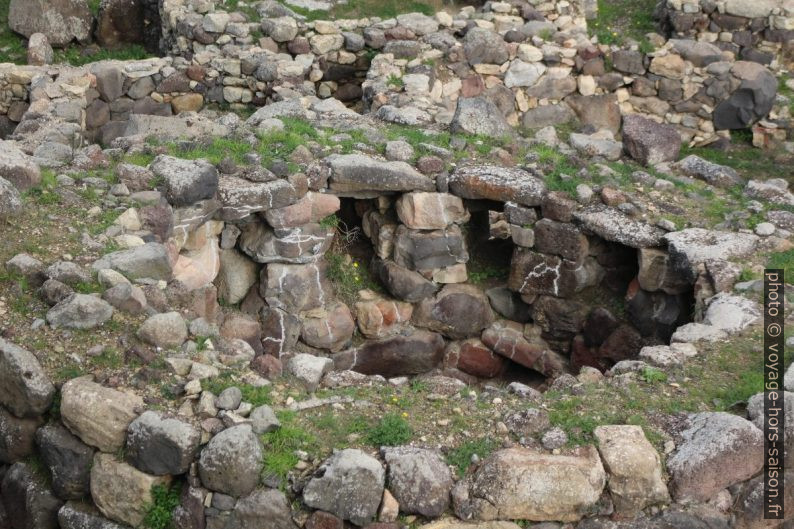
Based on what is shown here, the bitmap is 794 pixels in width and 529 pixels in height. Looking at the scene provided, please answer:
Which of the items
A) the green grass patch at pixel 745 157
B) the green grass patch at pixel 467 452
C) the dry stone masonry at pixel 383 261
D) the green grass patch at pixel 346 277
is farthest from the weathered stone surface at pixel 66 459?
the green grass patch at pixel 745 157

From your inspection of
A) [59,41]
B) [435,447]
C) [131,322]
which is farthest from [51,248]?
[59,41]

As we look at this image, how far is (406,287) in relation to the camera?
11.4 meters

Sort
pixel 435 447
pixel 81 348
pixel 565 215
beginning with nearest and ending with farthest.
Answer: pixel 435 447 < pixel 81 348 < pixel 565 215

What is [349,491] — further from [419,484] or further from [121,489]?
[121,489]

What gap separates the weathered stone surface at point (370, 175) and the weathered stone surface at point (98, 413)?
4.08 m

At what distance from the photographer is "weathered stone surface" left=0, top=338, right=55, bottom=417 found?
7.25m

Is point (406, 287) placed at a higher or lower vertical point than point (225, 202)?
lower

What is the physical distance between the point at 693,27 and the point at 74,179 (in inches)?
340

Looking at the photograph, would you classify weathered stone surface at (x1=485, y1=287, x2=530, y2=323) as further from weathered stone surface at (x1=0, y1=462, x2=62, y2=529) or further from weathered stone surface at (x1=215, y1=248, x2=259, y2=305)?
weathered stone surface at (x1=0, y1=462, x2=62, y2=529)

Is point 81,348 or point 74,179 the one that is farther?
point 74,179

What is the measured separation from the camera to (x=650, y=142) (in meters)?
11.6

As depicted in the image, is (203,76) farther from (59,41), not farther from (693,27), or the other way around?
(693,27)

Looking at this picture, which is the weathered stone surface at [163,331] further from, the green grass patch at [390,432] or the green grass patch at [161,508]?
the green grass patch at [390,432]

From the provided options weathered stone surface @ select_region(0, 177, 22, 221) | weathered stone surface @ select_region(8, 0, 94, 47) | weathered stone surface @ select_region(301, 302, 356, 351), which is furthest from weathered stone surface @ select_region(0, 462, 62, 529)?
weathered stone surface @ select_region(8, 0, 94, 47)
